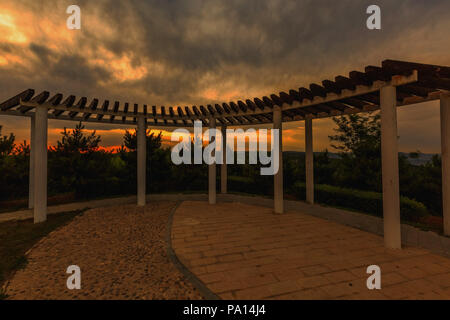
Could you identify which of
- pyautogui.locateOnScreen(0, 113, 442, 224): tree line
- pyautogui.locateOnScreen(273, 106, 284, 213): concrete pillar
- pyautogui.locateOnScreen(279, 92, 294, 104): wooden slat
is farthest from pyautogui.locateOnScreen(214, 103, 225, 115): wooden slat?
pyautogui.locateOnScreen(0, 113, 442, 224): tree line

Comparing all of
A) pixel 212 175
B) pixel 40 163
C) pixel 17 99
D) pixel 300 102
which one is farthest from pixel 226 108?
pixel 17 99

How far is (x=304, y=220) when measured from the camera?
734cm

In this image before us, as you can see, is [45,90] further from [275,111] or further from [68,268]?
[275,111]

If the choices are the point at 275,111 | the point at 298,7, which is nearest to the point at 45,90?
the point at 275,111

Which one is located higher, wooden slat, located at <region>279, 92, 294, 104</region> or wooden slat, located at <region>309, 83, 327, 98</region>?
wooden slat, located at <region>279, 92, 294, 104</region>

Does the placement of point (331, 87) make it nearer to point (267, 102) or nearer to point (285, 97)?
point (285, 97)

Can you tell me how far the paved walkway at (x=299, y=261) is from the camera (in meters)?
3.29

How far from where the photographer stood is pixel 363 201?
782 cm

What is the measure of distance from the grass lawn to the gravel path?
0.68 feet

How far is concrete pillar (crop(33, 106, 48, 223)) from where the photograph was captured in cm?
736

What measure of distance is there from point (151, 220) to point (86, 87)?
24.8 ft

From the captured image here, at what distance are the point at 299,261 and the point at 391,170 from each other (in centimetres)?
342

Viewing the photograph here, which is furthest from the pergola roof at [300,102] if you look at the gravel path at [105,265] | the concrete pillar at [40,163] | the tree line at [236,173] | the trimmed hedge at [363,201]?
the gravel path at [105,265]

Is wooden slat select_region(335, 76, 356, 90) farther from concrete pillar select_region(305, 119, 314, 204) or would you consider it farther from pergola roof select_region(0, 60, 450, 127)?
concrete pillar select_region(305, 119, 314, 204)
